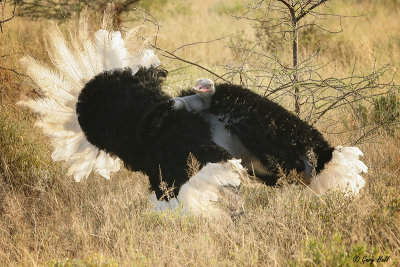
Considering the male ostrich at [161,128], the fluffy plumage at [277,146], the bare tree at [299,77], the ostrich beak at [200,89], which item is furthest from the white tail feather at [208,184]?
the bare tree at [299,77]

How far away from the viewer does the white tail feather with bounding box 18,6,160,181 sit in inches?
156

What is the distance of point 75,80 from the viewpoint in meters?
3.99

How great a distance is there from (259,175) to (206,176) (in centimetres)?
46

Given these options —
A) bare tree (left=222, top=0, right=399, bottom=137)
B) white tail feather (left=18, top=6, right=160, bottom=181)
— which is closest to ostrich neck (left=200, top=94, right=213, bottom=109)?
white tail feather (left=18, top=6, right=160, bottom=181)

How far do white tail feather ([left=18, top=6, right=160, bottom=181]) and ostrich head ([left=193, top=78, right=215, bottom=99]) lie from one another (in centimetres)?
90

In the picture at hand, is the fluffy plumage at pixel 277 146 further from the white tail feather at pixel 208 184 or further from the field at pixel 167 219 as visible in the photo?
the white tail feather at pixel 208 184

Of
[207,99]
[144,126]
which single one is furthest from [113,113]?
[207,99]

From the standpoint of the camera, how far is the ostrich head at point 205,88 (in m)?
3.21

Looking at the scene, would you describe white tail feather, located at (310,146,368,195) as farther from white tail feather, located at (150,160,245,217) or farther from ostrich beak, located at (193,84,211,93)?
ostrich beak, located at (193,84,211,93)

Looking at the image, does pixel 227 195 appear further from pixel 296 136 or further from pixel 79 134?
pixel 79 134

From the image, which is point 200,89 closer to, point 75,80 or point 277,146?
point 277,146

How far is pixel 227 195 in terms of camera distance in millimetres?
2992

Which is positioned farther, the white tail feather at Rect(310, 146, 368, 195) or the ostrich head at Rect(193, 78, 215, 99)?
the ostrich head at Rect(193, 78, 215, 99)

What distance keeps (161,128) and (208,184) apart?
482 millimetres
